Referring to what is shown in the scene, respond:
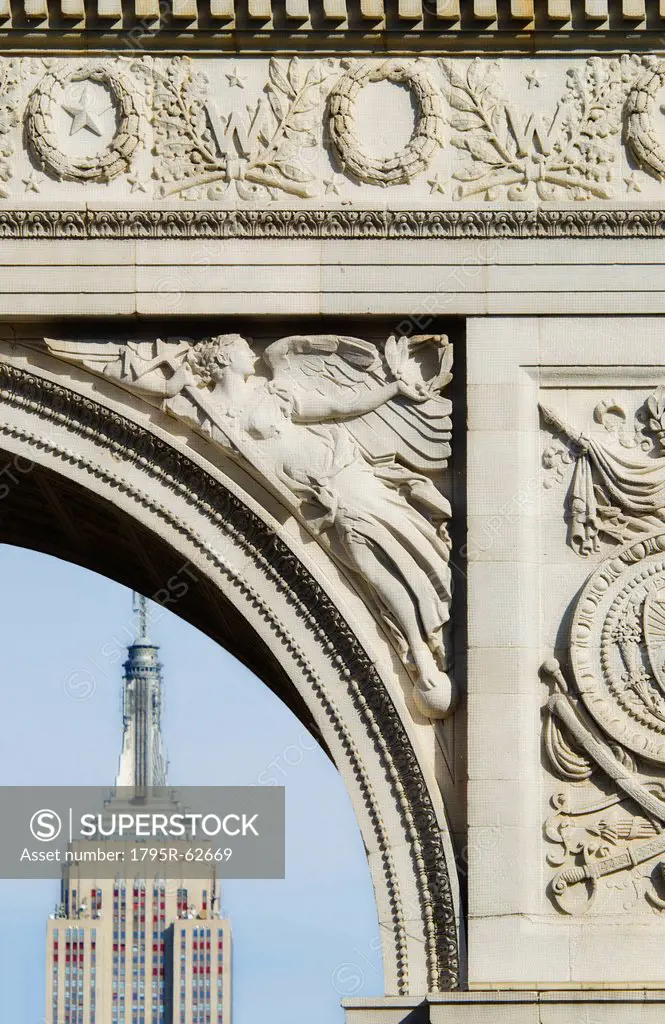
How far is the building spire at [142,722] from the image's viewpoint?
16262 centimetres

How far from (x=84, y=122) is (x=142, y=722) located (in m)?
148

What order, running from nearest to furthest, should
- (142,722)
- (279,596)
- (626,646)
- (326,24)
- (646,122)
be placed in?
(626,646)
(279,596)
(646,122)
(326,24)
(142,722)

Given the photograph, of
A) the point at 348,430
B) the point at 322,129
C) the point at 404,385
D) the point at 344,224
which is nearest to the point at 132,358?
the point at 348,430

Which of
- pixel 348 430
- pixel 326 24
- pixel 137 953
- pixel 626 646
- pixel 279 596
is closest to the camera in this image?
pixel 626 646

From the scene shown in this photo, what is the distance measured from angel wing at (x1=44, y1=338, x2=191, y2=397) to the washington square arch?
0.07ft

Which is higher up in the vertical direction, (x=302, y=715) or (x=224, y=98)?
(x=224, y=98)

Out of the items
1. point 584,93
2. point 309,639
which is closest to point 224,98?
point 584,93

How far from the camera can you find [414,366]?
17016 millimetres

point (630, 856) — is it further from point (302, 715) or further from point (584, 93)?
point (584, 93)

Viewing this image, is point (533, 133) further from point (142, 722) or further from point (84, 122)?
point (142, 722)

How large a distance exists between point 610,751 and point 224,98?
542 centimetres

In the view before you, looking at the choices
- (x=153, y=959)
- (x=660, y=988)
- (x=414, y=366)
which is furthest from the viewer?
(x=153, y=959)

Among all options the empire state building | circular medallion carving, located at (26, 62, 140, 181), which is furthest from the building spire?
circular medallion carving, located at (26, 62, 140, 181)

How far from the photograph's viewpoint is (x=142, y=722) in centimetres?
16438
